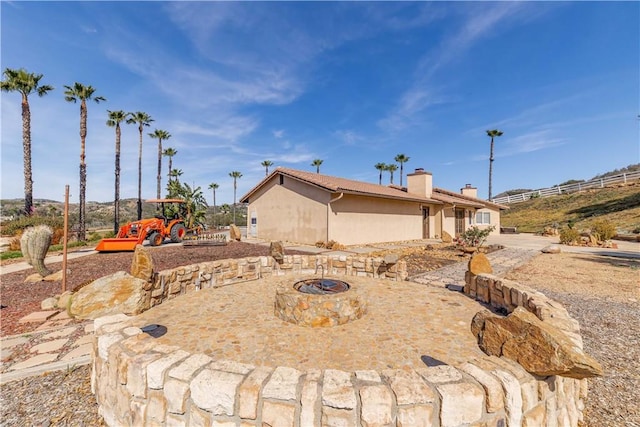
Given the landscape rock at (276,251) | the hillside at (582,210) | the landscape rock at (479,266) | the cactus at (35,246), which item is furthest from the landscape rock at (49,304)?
the hillside at (582,210)

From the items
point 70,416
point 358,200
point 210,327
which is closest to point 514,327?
point 210,327

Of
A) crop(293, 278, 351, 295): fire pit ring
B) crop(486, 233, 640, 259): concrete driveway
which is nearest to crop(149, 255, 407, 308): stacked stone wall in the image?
crop(293, 278, 351, 295): fire pit ring

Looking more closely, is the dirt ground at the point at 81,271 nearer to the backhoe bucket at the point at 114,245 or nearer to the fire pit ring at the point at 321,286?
the backhoe bucket at the point at 114,245

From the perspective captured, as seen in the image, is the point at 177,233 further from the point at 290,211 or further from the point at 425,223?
the point at 425,223

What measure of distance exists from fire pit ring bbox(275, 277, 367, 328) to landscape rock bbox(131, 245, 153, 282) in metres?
2.51

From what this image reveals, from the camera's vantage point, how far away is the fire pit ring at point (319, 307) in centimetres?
443

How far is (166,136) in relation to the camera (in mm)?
32750

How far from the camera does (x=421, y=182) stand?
65.1 feet

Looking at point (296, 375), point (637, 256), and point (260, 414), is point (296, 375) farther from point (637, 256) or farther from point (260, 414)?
point (637, 256)

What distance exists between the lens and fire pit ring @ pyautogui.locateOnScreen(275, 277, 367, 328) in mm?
4426

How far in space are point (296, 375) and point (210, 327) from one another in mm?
2698

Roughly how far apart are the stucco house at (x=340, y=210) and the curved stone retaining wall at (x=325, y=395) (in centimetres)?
1121

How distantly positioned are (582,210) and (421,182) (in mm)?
22347

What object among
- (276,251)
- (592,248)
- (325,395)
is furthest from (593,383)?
(592,248)
